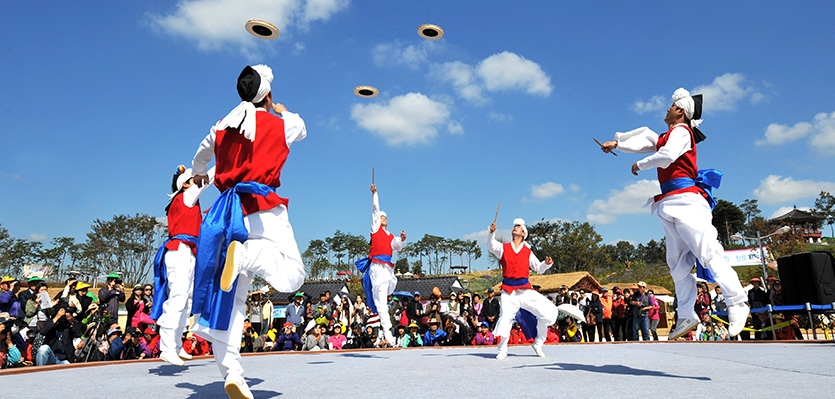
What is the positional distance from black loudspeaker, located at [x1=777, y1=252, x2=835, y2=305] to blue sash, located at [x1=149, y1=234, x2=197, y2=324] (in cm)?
966

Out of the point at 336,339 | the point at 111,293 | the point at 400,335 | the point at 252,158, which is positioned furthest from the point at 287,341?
the point at 252,158

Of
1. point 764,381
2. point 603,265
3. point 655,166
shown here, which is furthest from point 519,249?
point 603,265

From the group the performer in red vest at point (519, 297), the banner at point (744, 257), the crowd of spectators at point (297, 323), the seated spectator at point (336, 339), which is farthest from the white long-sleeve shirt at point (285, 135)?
the banner at point (744, 257)

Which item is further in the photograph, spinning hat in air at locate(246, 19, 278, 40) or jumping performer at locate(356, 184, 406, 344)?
jumping performer at locate(356, 184, 406, 344)

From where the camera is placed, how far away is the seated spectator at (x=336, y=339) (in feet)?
39.7

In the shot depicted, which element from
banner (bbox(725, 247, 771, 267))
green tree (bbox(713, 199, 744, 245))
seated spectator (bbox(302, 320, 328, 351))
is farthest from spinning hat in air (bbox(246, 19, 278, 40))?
green tree (bbox(713, 199, 744, 245))

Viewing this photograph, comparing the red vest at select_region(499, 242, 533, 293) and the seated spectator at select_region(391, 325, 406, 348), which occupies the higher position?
the red vest at select_region(499, 242, 533, 293)

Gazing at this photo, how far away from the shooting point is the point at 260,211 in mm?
3145

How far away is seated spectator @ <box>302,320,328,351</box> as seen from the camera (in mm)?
11523

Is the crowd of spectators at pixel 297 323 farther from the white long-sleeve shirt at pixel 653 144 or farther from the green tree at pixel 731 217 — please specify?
the green tree at pixel 731 217

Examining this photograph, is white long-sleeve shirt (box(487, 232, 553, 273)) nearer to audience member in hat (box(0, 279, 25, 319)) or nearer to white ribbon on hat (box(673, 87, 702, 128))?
white ribbon on hat (box(673, 87, 702, 128))

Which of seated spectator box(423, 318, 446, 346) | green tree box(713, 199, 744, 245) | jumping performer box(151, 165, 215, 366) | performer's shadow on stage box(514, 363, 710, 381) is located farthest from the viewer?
green tree box(713, 199, 744, 245)

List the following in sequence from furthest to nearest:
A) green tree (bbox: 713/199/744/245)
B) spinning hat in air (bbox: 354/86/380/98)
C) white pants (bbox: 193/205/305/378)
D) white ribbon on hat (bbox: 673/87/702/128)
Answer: green tree (bbox: 713/199/744/245) < spinning hat in air (bbox: 354/86/380/98) < white ribbon on hat (bbox: 673/87/702/128) < white pants (bbox: 193/205/305/378)

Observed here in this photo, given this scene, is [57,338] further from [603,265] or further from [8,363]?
[603,265]
